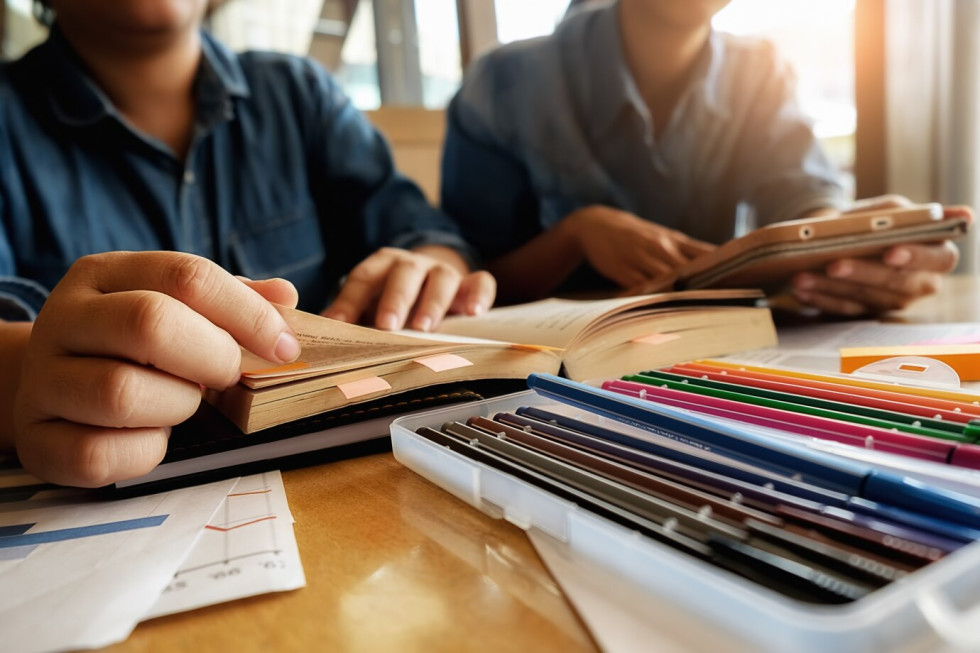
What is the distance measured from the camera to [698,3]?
824mm

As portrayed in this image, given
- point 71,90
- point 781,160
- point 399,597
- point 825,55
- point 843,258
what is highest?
point 825,55

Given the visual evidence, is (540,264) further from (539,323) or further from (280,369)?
(280,369)

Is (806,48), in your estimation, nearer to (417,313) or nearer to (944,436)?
(417,313)

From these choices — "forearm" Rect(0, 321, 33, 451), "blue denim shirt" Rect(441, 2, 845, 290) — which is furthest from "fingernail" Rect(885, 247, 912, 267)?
"forearm" Rect(0, 321, 33, 451)

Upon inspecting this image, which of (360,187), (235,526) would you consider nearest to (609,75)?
(360,187)

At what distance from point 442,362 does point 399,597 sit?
0.50ft

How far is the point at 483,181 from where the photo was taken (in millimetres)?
1003

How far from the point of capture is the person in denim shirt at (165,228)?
28 centimetres

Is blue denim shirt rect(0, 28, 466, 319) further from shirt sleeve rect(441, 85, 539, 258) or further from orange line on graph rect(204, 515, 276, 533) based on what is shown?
orange line on graph rect(204, 515, 276, 533)

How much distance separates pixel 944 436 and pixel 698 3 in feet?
2.50

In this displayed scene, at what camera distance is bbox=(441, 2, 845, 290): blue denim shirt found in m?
0.96

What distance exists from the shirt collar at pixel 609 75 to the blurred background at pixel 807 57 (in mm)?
81

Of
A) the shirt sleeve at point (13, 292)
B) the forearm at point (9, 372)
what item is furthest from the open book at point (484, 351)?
the shirt sleeve at point (13, 292)

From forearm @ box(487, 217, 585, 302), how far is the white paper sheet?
0.65 m
